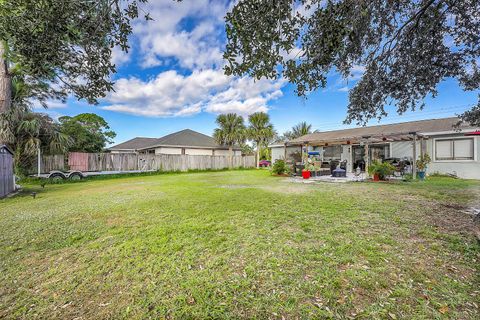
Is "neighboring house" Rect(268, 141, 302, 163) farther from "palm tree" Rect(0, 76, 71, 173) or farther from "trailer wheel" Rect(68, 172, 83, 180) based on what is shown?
"palm tree" Rect(0, 76, 71, 173)

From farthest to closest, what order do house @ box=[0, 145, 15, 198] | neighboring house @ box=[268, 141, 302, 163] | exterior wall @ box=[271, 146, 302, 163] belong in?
1. exterior wall @ box=[271, 146, 302, 163]
2. neighboring house @ box=[268, 141, 302, 163]
3. house @ box=[0, 145, 15, 198]

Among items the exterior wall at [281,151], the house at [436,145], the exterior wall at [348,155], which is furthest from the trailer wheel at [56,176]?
the exterior wall at [348,155]

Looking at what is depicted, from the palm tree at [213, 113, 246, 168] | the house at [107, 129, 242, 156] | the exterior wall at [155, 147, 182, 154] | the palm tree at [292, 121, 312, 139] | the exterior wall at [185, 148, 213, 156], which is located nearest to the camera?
the exterior wall at [155, 147, 182, 154]

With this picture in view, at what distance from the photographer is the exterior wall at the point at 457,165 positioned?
37.9 ft

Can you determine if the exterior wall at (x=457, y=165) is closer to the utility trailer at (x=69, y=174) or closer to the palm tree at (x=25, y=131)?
the utility trailer at (x=69, y=174)

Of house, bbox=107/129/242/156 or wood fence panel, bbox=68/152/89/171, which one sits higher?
house, bbox=107/129/242/156

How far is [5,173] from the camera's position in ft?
26.9

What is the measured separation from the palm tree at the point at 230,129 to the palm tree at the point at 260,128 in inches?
65.8

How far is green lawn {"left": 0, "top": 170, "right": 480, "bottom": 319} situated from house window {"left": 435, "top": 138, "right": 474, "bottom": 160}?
408 inches

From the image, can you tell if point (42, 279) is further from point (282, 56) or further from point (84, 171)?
point (84, 171)

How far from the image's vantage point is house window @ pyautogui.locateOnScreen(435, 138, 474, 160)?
38.9 feet

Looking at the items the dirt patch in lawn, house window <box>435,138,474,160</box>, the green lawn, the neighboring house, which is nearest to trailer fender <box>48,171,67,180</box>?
the green lawn

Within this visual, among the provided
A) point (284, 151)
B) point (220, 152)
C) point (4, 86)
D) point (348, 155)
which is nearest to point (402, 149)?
point (348, 155)

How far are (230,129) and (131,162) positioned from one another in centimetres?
1177
